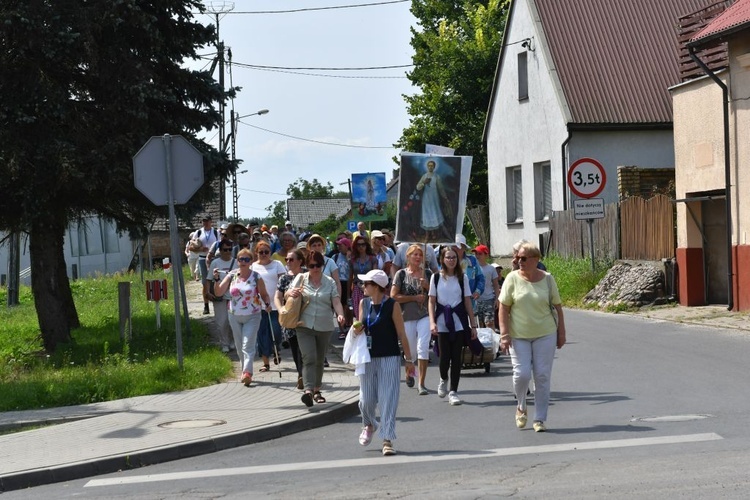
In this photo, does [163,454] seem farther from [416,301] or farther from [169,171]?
[169,171]

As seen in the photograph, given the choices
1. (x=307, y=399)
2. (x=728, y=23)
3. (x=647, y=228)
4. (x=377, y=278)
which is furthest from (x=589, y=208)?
(x=377, y=278)

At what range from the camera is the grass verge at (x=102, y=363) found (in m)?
13.7

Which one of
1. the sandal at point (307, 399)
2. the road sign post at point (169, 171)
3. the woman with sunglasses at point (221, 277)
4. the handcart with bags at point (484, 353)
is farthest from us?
the woman with sunglasses at point (221, 277)

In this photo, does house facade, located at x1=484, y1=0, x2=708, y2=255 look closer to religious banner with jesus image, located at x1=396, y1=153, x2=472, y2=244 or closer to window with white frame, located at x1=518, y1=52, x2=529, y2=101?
window with white frame, located at x1=518, y1=52, x2=529, y2=101

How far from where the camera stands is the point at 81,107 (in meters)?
18.5

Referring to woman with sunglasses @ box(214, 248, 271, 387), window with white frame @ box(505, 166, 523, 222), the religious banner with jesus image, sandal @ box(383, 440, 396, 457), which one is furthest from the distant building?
sandal @ box(383, 440, 396, 457)

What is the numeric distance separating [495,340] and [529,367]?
4464 millimetres

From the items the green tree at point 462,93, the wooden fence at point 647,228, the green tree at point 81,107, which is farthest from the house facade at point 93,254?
the green tree at point 81,107

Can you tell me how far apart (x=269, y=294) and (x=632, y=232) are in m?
12.9

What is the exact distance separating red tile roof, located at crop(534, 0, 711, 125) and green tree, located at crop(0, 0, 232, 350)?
14943mm

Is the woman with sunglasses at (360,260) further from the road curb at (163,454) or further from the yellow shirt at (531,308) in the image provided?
the yellow shirt at (531,308)

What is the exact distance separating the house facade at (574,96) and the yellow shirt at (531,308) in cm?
2082

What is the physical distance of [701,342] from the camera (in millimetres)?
17250

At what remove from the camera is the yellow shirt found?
1085cm
